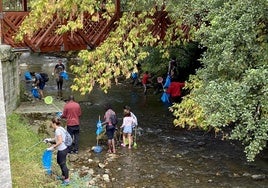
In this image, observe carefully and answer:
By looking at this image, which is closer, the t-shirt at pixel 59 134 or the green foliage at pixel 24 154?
the green foliage at pixel 24 154

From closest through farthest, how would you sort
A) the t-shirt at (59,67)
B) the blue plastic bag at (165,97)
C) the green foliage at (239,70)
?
the green foliage at (239,70), the blue plastic bag at (165,97), the t-shirt at (59,67)

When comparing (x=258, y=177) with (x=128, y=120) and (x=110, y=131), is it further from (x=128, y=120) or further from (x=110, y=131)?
(x=110, y=131)

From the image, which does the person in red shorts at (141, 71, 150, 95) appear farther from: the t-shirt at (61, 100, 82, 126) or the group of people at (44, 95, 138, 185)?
the t-shirt at (61, 100, 82, 126)

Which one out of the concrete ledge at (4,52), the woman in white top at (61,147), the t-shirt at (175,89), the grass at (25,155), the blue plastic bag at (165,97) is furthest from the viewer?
the blue plastic bag at (165,97)

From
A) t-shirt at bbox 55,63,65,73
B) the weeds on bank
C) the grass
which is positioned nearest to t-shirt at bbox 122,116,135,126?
the weeds on bank

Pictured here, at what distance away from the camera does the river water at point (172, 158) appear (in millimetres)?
11469

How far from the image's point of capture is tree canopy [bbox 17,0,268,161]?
28.7ft

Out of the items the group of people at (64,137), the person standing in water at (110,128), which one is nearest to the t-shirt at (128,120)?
the person standing in water at (110,128)

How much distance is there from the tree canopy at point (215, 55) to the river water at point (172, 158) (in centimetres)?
155

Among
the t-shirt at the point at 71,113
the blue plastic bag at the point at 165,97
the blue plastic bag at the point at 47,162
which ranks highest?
the t-shirt at the point at 71,113

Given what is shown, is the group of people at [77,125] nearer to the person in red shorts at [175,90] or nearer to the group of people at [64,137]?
the group of people at [64,137]

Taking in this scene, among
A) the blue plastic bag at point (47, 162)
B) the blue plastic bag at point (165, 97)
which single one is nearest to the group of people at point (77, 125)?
the blue plastic bag at point (47, 162)

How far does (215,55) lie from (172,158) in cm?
418

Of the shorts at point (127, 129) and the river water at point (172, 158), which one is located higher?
the shorts at point (127, 129)
